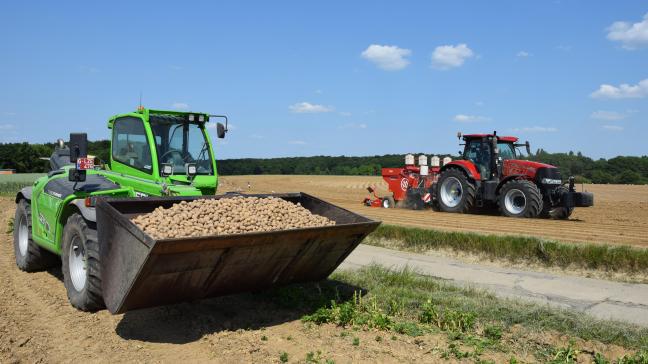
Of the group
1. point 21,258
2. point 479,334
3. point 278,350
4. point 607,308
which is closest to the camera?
point 278,350

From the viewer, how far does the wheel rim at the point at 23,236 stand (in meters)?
7.82

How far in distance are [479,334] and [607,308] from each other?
7.48 ft

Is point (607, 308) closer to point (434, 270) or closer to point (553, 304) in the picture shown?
point (553, 304)

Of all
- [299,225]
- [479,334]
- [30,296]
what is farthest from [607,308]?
[30,296]

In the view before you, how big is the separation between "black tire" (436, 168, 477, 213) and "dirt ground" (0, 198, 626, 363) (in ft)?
33.5

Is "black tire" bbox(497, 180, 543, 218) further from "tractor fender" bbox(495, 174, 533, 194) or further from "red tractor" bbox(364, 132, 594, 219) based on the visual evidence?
"tractor fender" bbox(495, 174, 533, 194)

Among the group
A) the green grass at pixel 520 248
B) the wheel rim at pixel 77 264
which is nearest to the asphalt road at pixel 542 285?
the green grass at pixel 520 248

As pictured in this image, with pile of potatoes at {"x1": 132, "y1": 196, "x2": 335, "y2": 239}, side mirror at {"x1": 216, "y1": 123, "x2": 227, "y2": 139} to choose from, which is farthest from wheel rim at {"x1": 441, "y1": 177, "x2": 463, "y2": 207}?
pile of potatoes at {"x1": 132, "y1": 196, "x2": 335, "y2": 239}

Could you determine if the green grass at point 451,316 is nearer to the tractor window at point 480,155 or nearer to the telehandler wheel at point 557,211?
the telehandler wheel at point 557,211

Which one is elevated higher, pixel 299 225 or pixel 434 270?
pixel 299 225

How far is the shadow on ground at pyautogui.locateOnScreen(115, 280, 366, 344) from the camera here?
522 cm

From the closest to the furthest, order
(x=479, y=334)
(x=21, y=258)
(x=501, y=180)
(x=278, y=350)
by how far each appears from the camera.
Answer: (x=278, y=350) < (x=479, y=334) < (x=21, y=258) < (x=501, y=180)

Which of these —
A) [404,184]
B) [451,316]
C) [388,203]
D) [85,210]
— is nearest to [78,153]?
[85,210]

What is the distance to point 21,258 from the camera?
788 cm
